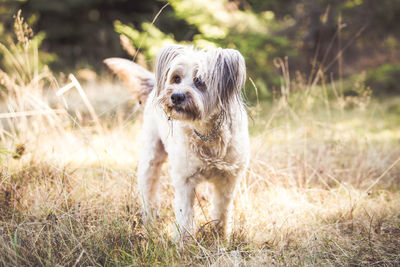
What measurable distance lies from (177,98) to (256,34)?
3.97 meters

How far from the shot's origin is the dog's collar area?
244cm

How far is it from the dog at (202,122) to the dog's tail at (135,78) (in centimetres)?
82

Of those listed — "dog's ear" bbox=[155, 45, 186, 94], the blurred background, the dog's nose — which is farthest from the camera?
the blurred background

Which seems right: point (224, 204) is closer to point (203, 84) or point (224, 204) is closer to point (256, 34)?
point (203, 84)

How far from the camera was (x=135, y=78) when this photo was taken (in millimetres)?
3400

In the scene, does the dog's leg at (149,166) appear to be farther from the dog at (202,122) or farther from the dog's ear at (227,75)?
the dog's ear at (227,75)

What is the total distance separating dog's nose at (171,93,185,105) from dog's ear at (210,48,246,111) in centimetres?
25

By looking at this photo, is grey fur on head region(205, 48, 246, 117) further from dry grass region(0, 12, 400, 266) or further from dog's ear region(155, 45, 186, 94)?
dry grass region(0, 12, 400, 266)

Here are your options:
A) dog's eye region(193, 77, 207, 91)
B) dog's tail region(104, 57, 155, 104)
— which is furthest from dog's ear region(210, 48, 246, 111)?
dog's tail region(104, 57, 155, 104)

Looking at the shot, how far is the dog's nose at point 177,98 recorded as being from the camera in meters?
2.30

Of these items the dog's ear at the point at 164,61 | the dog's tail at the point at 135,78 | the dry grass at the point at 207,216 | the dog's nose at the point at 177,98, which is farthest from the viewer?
the dog's tail at the point at 135,78

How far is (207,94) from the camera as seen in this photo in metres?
2.40

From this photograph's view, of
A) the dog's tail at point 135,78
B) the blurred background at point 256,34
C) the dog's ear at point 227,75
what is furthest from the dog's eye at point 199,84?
the dog's tail at point 135,78

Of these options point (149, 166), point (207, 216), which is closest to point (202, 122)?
point (149, 166)
